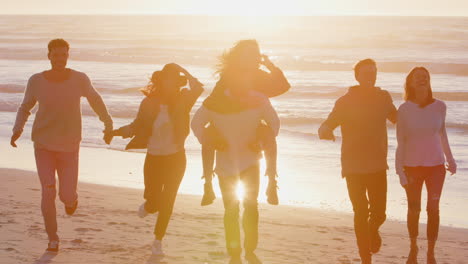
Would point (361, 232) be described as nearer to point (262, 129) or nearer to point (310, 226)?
point (262, 129)

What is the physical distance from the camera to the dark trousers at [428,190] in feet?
22.4

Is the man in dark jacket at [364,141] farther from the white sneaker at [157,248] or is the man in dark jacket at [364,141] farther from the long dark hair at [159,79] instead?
the white sneaker at [157,248]

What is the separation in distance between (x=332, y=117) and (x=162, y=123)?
1.46m

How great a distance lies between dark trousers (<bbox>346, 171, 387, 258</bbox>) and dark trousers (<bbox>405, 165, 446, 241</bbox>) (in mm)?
278

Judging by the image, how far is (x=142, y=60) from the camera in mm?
51688

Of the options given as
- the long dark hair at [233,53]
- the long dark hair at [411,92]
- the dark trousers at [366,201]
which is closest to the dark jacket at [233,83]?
the long dark hair at [233,53]

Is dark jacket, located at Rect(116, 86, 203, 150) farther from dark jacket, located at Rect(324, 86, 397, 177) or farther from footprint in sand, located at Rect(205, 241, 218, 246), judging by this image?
dark jacket, located at Rect(324, 86, 397, 177)

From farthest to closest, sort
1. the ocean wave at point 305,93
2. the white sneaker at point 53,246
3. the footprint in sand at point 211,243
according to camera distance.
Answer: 1. the ocean wave at point 305,93
2. the footprint in sand at point 211,243
3. the white sneaker at point 53,246

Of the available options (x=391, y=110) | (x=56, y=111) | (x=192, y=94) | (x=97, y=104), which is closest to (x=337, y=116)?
(x=391, y=110)

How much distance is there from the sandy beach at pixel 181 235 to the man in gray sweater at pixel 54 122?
441 millimetres

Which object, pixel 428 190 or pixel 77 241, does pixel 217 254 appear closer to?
pixel 77 241

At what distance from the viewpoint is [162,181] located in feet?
24.1

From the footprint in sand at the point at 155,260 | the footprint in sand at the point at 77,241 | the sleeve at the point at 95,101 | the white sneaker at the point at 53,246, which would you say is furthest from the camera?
the footprint in sand at the point at 77,241

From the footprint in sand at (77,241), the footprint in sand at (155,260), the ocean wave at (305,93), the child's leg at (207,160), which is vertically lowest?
the ocean wave at (305,93)
